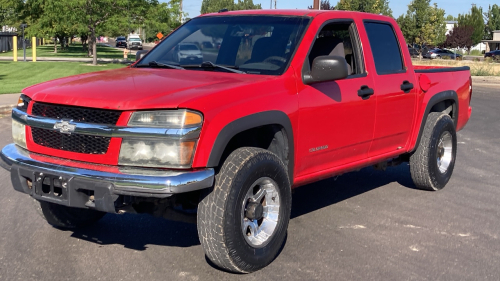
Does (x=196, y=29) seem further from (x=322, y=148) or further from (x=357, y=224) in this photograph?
(x=357, y=224)

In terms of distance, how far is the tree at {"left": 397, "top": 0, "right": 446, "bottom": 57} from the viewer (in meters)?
60.1

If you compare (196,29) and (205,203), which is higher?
(196,29)

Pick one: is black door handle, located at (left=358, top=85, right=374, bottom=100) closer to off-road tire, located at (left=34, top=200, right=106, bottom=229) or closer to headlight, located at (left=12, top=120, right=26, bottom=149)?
off-road tire, located at (left=34, top=200, right=106, bottom=229)

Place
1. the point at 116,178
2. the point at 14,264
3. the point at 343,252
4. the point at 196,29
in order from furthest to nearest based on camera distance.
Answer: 1. the point at 196,29
2. the point at 343,252
3. the point at 14,264
4. the point at 116,178

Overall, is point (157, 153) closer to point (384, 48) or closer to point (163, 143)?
point (163, 143)

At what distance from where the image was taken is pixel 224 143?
4.21 m

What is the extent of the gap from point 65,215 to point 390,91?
10.3 feet

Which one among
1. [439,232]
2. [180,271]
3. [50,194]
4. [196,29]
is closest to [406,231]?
[439,232]

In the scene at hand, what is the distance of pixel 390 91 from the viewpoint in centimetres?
601

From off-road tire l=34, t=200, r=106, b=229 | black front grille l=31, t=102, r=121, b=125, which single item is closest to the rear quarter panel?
off-road tire l=34, t=200, r=106, b=229

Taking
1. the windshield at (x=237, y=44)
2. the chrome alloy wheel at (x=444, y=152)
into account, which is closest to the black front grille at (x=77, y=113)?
the windshield at (x=237, y=44)

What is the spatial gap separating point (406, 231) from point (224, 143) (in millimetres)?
2252

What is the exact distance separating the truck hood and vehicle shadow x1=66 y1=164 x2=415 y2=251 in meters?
1.35

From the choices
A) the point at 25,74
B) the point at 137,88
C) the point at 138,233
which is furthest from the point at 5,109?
the point at 25,74
